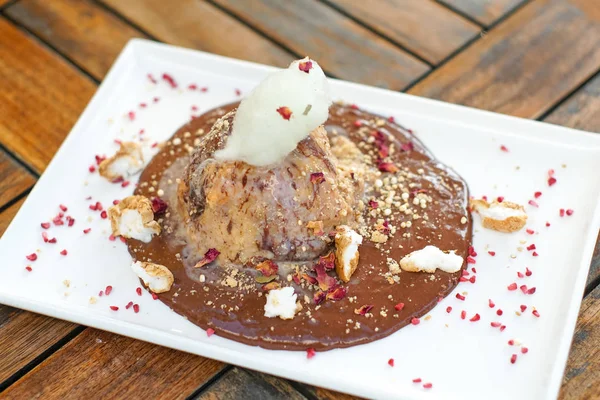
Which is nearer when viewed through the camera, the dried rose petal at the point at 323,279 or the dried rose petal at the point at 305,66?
the dried rose petal at the point at 305,66

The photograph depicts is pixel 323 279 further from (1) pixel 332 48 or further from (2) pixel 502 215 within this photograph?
(1) pixel 332 48

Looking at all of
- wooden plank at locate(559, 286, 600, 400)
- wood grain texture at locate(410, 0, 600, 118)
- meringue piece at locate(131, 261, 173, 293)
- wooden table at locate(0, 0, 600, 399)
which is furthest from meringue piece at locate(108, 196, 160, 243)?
wooden plank at locate(559, 286, 600, 400)

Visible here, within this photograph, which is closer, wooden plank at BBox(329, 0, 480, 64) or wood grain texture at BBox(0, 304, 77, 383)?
wood grain texture at BBox(0, 304, 77, 383)

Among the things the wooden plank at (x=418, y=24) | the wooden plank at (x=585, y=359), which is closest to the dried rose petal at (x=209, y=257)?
Result: the wooden plank at (x=585, y=359)

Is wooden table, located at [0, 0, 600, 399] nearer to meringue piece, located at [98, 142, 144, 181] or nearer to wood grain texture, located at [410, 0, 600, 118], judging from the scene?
wood grain texture, located at [410, 0, 600, 118]

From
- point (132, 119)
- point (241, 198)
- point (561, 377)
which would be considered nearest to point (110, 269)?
point (241, 198)

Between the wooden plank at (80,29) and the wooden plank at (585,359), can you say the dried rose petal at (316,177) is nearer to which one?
the wooden plank at (585,359)

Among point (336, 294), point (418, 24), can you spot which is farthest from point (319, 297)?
point (418, 24)
